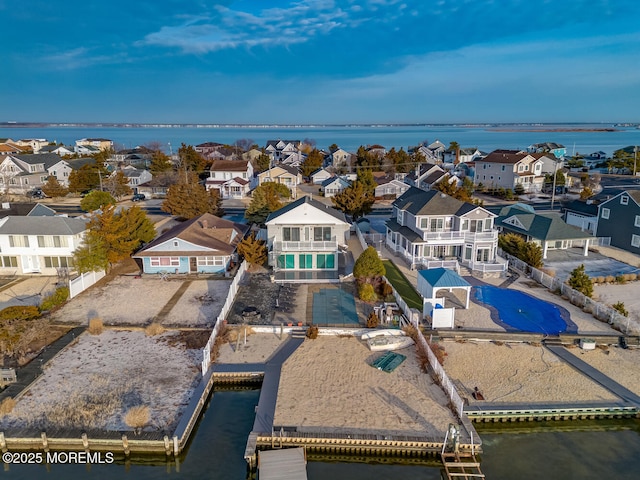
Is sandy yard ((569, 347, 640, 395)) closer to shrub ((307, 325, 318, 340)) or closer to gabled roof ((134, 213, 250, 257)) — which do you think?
shrub ((307, 325, 318, 340))

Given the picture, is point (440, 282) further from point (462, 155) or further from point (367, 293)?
point (462, 155)

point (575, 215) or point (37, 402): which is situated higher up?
point (575, 215)

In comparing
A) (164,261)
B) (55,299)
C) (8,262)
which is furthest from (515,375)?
(8,262)

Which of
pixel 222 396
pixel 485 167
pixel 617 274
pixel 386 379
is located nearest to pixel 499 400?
pixel 386 379

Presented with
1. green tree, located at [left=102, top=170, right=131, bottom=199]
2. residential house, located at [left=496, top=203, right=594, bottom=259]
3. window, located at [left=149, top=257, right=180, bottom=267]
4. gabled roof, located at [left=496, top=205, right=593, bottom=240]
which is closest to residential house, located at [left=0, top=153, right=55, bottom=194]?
green tree, located at [left=102, top=170, right=131, bottom=199]

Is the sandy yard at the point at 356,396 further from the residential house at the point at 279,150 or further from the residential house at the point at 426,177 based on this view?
the residential house at the point at 279,150

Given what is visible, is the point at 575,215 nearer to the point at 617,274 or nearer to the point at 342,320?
the point at 617,274
